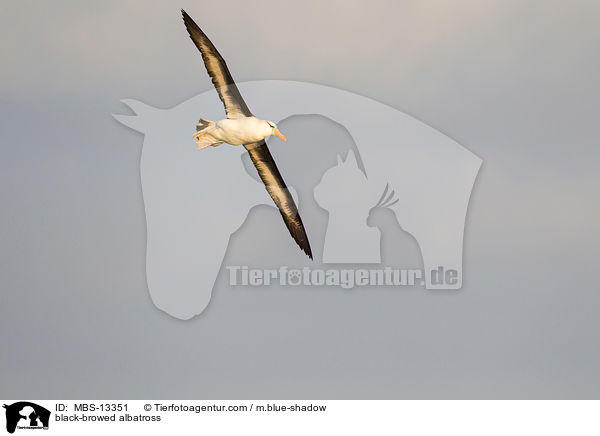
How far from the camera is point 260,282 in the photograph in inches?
388

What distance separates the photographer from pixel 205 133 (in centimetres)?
740

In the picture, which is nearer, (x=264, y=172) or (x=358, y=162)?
(x=264, y=172)

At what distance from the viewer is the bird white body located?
24.1ft

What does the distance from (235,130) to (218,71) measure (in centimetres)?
47

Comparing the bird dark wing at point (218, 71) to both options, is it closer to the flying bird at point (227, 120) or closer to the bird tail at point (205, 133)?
the flying bird at point (227, 120)

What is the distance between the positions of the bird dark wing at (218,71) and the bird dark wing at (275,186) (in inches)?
21.0

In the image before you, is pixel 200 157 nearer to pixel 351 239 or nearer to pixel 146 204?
pixel 146 204

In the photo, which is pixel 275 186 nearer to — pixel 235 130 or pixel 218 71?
pixel 235 130

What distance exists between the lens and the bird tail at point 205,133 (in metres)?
7.38
